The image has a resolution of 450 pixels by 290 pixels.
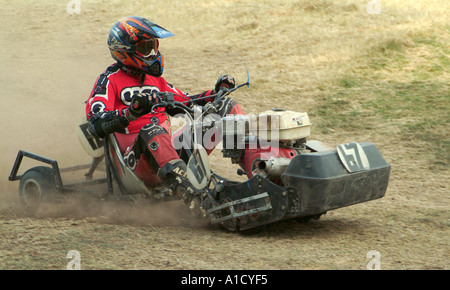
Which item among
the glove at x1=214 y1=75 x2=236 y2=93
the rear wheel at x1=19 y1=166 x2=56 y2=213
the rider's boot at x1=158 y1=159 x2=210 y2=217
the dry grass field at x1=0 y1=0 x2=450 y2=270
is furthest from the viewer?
the rear wheel at x1=19 y1=166 x2=56 y2=213

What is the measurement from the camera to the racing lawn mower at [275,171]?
4.53m

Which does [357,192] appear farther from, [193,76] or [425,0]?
[425,0]

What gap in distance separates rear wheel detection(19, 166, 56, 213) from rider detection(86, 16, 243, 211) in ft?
3.16

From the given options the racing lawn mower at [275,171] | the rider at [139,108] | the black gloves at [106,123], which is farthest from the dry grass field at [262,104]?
the black gloves at [106,123]

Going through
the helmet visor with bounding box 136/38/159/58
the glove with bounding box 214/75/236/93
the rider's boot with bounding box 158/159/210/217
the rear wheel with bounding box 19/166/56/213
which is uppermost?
the helmet visor with bounding box 136/38/159/58

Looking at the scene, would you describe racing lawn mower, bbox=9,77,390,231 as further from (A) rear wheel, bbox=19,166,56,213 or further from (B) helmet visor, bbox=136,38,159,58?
(A) rear wheel, bbox=19,166,56,213

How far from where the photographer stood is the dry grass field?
449 centimetres

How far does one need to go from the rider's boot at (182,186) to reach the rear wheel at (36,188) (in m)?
1.47

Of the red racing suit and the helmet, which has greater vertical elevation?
the helmet

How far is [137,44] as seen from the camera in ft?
18.3

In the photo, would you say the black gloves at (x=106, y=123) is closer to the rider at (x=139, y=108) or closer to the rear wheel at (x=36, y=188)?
the rider at (x=139, y=108)

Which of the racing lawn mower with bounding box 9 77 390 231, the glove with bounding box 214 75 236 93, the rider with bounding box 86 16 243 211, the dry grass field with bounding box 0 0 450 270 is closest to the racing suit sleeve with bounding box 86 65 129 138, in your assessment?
the rider with bounding box 86 16 243 211

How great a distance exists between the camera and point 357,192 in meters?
4.70

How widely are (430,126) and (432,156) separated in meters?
1.07
